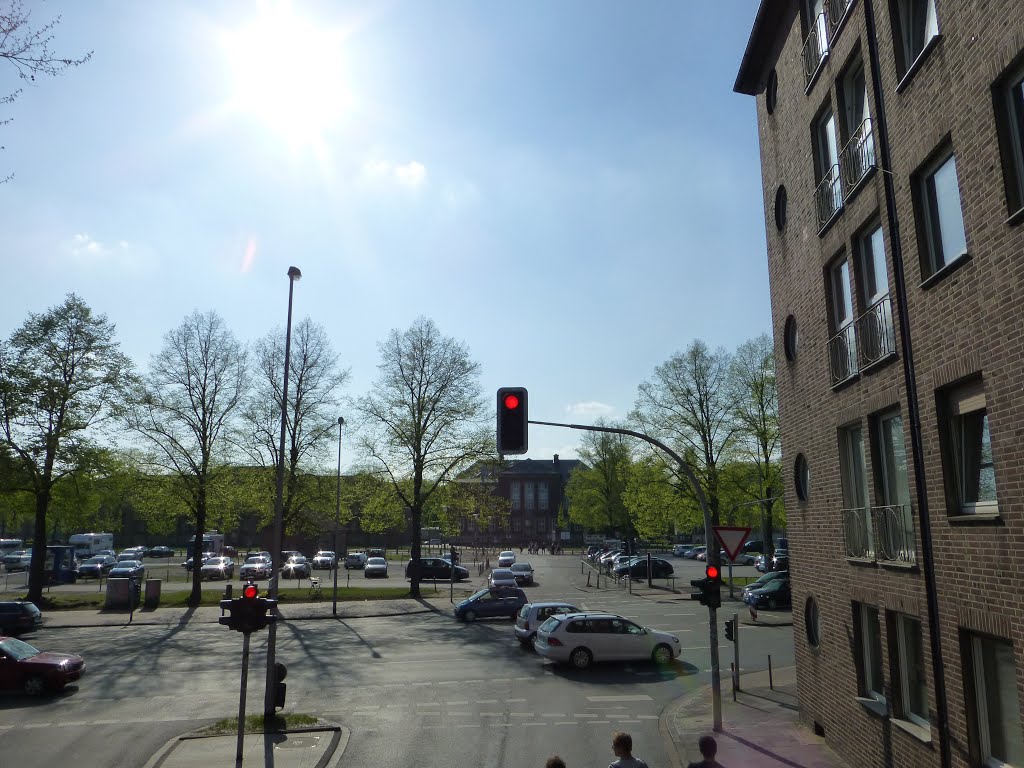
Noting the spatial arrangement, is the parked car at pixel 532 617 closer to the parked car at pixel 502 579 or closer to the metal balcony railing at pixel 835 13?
the parked car at pixel 502 579

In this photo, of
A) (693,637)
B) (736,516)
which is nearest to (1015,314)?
(693,637)

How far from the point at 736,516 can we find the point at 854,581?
34613mm

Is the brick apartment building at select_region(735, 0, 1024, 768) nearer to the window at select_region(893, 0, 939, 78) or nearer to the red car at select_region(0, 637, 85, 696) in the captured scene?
the window at select_region(893, 0, 939, 78)

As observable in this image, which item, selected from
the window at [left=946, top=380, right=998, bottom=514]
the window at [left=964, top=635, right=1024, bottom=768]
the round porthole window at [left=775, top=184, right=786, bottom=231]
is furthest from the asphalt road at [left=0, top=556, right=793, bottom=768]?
the round porthole window at [left=775, top=184, right=786, bottom=231]

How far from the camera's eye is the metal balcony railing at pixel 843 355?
1100 centimetres

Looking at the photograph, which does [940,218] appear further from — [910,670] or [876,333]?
[910,670]

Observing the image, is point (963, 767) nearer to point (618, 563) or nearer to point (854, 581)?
point (854, 581)

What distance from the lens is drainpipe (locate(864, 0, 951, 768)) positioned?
27.6 ft

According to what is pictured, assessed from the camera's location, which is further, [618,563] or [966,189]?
[618,563]

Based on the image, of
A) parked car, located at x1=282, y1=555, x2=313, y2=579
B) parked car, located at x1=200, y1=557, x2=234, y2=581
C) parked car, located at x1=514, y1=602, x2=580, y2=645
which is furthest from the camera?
parked car, located at x1=282, y1=555, x2=313, y2=579

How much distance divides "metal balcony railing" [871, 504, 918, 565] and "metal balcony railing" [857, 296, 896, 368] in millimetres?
1936

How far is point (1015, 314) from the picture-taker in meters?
6.73

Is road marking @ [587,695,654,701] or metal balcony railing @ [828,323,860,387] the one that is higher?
metal balcony railing @ [828,323,860,387]

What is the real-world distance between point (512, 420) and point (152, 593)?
29.3 meters
